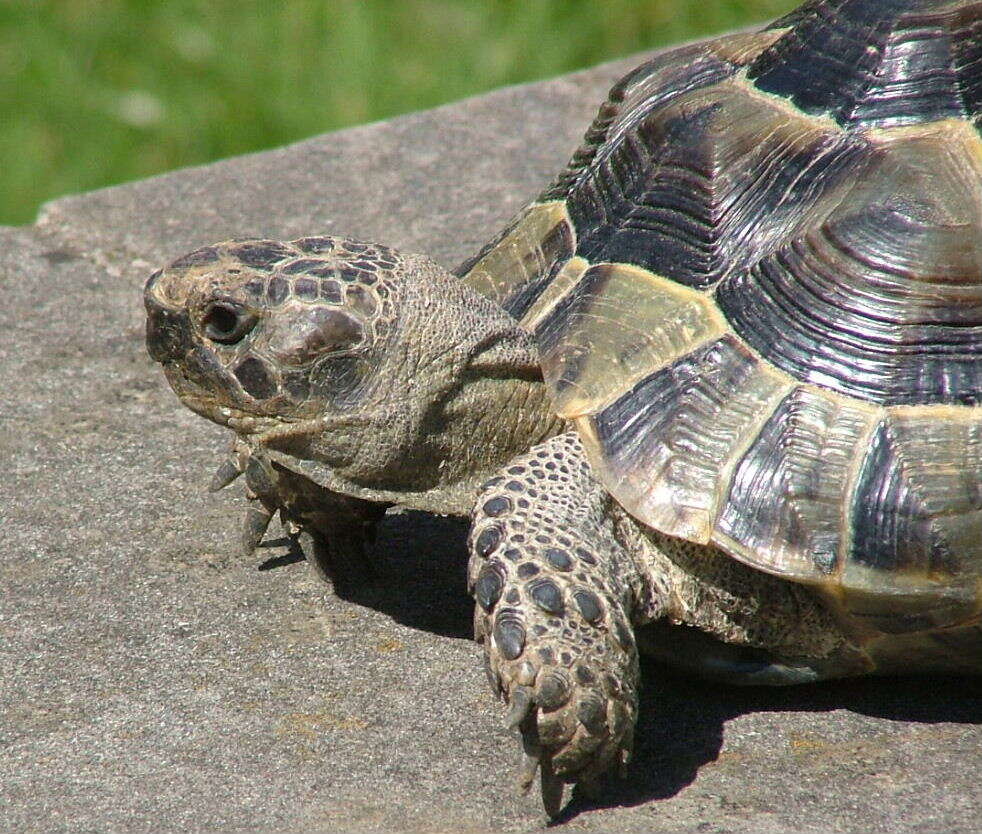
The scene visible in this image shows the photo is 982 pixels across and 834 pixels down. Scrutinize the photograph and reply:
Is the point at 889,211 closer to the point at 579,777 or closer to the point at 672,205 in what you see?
the point at 672,205

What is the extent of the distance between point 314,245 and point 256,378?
32cm

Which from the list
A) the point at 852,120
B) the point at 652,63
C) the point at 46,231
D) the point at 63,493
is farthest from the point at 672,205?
the point at 46,231

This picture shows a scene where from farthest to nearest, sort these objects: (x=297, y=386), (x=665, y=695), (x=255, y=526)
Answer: (x=255, y=526), (x=665, y=695), (x=297, y=386)

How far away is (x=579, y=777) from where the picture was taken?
9.45ft

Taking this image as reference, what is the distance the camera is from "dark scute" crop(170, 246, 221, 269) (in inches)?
127

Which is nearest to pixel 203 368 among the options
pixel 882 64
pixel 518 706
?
pixel 518 706

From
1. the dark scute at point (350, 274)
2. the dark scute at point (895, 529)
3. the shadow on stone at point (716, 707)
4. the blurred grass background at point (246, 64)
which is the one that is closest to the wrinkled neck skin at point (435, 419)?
the dark scute at point (350, 274)

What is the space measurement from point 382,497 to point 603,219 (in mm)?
786

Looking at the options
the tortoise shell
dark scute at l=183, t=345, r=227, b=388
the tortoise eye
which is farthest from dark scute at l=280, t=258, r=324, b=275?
the tortoise shell

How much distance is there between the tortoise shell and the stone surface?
0.34m

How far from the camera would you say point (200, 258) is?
10.6 feet

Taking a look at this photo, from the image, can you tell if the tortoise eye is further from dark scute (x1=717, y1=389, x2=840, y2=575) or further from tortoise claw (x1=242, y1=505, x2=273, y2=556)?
dark scute (x1=717, y1=389, x2=840, y2=575)

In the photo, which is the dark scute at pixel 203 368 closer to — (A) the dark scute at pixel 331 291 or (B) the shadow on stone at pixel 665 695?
(A) the dark scute at pixel 331 291

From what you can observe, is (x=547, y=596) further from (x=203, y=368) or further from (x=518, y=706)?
(x=203, y=368)
